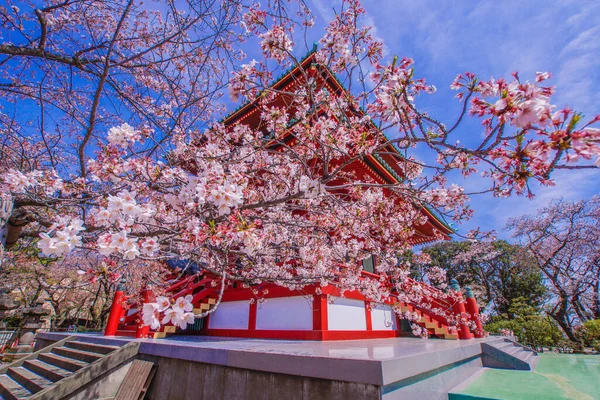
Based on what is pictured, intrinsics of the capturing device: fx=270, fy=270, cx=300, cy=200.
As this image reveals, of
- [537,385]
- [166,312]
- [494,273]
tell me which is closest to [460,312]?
[537,385]

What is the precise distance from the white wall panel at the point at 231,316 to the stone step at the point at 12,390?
13.2 feet

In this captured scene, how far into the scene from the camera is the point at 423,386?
336 cm

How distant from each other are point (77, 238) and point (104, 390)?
3.95 meters

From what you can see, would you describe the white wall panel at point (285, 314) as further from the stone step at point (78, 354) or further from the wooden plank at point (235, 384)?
the stone step at point (78, 354)

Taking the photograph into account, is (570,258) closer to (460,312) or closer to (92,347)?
(460,312)

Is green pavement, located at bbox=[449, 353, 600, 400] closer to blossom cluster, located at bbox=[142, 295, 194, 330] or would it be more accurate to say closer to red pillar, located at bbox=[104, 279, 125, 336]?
blossom cluster, located at bbox=[142, 295, 194, 330]

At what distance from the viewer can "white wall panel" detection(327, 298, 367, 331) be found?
679 centimetres

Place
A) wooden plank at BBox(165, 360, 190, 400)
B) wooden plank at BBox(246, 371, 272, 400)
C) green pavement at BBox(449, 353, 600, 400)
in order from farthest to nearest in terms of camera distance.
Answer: wooden plank at BBox(165, 360, 190, 400) → green pavement at BBox(449, 353, 600, 400) → wooden plank at BBox(246, 371, 272, 400)

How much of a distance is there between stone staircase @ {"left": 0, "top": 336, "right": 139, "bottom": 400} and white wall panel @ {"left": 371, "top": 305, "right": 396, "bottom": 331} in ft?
21.0

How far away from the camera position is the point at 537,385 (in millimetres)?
4426

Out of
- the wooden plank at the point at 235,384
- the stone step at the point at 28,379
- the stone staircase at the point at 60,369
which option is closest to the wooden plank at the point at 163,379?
the stone staircase at the point at 60,369

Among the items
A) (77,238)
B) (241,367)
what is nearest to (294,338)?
(241,367)

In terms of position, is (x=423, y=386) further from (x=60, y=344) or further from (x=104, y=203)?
(x=60, y=344)

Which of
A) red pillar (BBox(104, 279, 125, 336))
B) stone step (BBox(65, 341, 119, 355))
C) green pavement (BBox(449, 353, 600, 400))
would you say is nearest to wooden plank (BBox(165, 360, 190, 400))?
stone step (BBox(65, 341, 119, 355))
